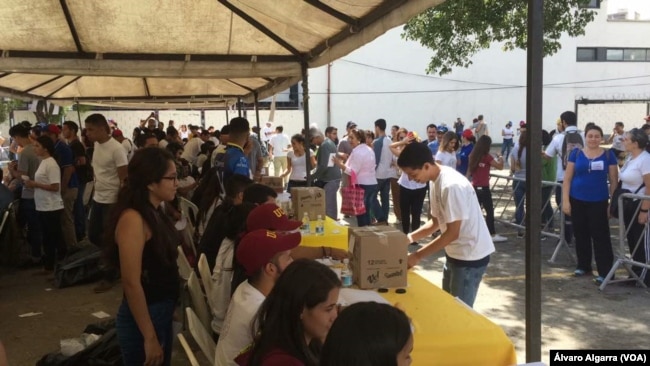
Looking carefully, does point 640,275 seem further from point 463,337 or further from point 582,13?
point 582,13

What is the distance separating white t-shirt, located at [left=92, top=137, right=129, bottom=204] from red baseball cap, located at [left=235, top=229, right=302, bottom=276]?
4005mm

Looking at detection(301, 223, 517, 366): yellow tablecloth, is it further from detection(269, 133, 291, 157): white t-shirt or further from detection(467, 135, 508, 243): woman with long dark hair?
detection(269, 133, 291, 157): white t-shirt

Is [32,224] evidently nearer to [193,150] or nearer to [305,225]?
[305,225]

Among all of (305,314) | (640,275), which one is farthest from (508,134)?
(305,314)

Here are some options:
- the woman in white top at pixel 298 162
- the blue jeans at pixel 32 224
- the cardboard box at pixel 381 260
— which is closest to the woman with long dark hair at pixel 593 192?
the cardboard box at pixel 381 260

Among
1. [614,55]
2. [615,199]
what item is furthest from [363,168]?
[614,55]

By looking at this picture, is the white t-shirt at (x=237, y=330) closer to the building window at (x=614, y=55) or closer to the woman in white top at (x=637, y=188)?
the woman in white top at (x=637, y=188)

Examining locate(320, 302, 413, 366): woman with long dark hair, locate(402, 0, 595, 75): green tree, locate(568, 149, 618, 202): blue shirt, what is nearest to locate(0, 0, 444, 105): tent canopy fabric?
locate(320, 302, 413, 366): woman with long dark hair

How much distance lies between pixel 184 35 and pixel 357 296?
325 cm

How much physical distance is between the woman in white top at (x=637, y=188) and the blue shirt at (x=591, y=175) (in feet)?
0.75

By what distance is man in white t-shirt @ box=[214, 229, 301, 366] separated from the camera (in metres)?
2.29

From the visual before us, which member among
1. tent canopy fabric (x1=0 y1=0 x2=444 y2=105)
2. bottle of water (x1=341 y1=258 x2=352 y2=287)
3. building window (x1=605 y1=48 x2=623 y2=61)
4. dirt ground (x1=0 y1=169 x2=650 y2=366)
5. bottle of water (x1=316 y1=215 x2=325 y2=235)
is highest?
building window (x1=605 y1=48 x2=623 y2=61)

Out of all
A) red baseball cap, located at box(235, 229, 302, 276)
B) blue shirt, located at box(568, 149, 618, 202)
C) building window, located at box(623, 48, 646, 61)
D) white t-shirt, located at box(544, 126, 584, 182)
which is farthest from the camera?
building window, located at box(623, 48, 646, 61)

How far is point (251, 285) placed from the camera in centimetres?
244
